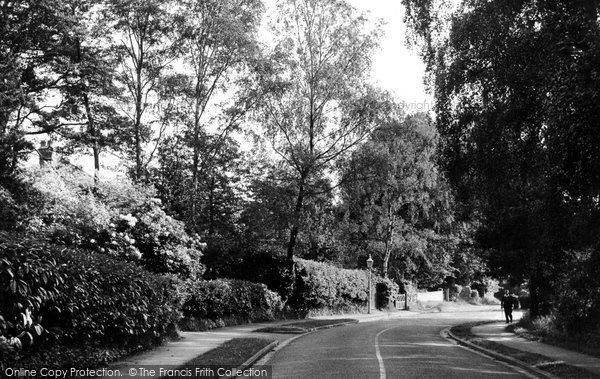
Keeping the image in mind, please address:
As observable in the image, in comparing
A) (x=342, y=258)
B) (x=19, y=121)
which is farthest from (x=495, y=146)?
(x=342, y=258)

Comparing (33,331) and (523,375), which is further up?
(33,331)

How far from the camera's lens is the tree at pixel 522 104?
34.3 ft

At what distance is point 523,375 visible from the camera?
42.3ft

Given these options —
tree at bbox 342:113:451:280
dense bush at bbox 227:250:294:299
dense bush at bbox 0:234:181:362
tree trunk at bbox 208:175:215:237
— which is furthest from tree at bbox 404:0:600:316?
tree trunk at bbox 208:175:215:237

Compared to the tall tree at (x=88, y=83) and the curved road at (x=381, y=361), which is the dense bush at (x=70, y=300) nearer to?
the curved road at (x=381, y=361)

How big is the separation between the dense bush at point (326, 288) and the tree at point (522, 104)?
65.7ft

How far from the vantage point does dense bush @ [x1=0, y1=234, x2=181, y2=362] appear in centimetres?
845

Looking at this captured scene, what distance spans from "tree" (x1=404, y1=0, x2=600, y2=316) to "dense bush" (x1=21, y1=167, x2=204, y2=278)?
36.5ft

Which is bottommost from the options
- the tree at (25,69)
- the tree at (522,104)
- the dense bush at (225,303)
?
the dense bush at (225,303)

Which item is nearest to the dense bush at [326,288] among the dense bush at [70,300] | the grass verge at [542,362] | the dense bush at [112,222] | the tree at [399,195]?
the tree at [399,195]

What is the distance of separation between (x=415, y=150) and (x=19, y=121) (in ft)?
97.5

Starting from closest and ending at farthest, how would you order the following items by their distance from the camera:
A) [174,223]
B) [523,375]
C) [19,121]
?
1. [523,375]
2. [174,223]
3. [19,121]

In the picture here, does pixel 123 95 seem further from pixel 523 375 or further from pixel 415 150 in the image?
pixel 523 375

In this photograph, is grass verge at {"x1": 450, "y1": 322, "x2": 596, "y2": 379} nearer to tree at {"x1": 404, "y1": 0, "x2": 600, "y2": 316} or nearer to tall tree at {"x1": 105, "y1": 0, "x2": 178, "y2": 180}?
tree at {"x1": 404, "y1": 0, "x2": 600, "y2": 316}
